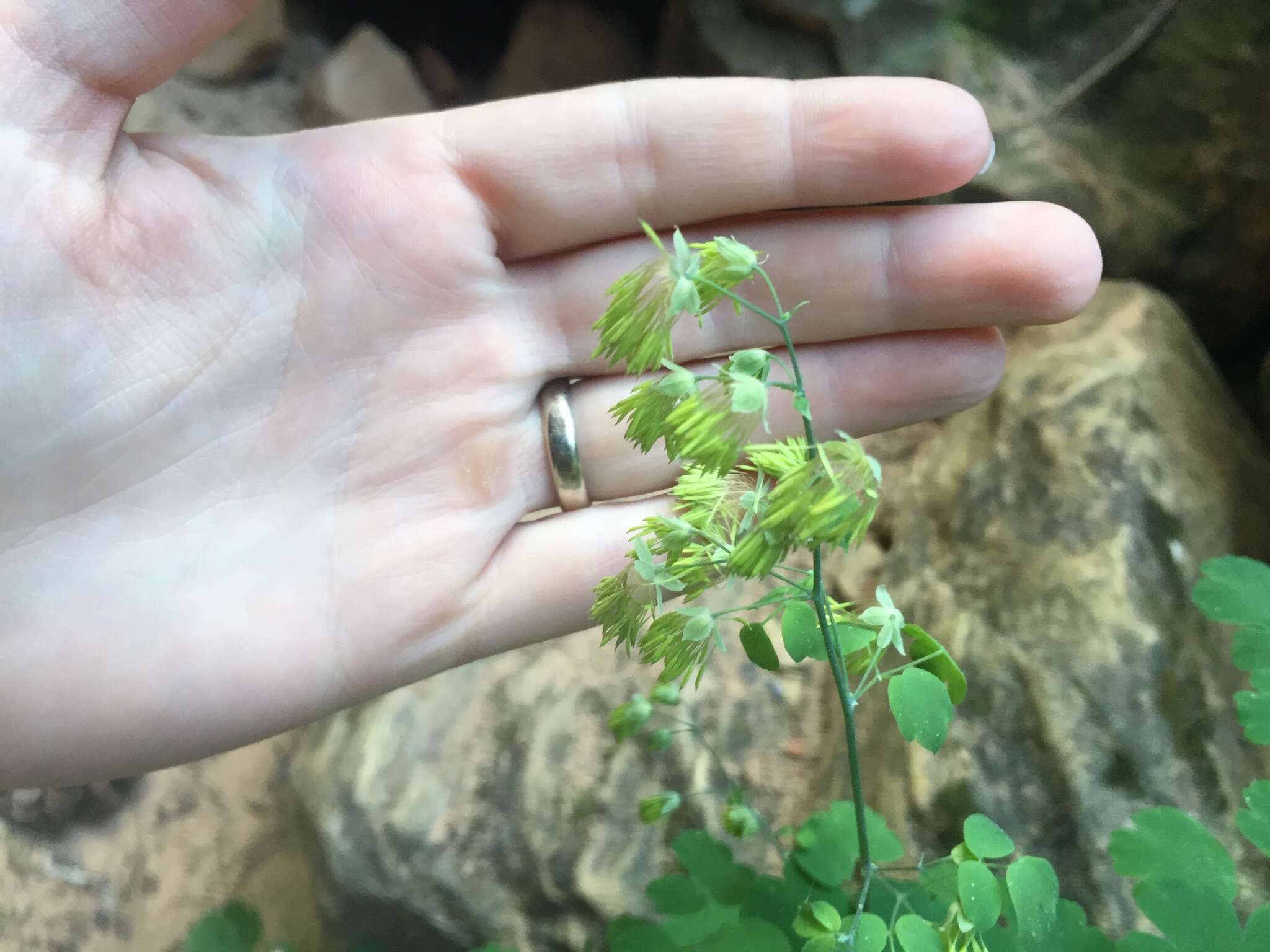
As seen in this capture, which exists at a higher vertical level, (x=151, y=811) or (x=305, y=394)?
(x=305, y=394)

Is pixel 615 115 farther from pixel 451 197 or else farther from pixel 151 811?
pixel 151 811

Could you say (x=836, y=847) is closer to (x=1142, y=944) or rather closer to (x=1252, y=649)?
(x=1142, y=944)

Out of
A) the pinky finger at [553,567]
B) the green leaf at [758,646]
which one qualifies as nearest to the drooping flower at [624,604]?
the green leaf at [758,646]

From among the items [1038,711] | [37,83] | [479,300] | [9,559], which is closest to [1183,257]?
[1038,711]

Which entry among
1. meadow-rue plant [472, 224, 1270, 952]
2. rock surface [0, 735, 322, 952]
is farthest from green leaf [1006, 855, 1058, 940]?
rock surface [0, 735, 322, 952]

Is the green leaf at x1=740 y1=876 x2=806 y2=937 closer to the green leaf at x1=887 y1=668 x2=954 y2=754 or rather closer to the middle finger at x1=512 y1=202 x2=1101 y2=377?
the green leaf at x1=887 y1=668 x2=954 y2=754
